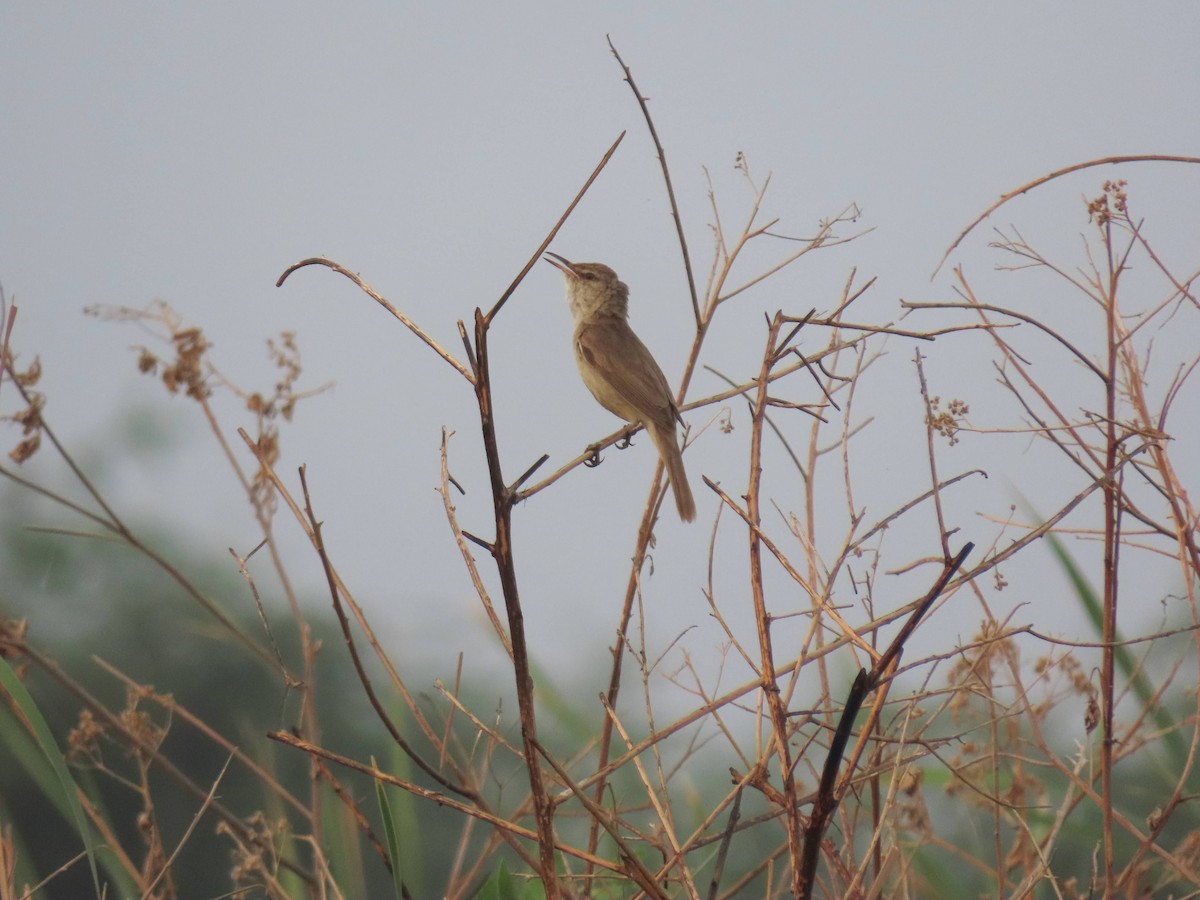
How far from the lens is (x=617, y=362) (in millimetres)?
4754

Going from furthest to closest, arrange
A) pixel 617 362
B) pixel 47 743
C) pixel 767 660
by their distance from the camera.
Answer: pixel 617 362 → pixel 47 743 → pixel 767 660

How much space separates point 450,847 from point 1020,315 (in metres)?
2.69

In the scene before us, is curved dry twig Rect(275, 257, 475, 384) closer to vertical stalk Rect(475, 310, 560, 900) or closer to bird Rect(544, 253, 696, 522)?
vertical stalk Rect(475, 310, 560, 900)

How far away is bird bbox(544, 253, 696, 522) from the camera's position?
4149 millimetres

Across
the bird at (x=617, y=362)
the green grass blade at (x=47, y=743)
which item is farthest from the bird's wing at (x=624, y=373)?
the green grass blade at (x=47, y=743)

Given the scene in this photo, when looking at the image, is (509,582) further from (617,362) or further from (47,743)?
(617,362)

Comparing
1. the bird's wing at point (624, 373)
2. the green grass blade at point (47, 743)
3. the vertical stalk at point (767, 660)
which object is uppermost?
the bird's wing at point (624, 373)

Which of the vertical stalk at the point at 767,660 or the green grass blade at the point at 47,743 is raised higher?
the vertical stalk at the point at 767,660

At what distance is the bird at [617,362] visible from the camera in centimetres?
415

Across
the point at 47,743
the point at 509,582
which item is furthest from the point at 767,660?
the point at 47,743

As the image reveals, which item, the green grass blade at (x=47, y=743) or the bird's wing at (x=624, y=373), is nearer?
the green grass blade at (x=47, y=743)

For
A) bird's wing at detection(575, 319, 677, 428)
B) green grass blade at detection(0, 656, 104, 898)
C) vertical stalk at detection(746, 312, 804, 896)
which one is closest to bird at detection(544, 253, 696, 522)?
bird's wing at detection(575, 319, 677, 428)

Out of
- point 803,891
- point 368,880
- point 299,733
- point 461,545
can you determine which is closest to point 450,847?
point 368,880

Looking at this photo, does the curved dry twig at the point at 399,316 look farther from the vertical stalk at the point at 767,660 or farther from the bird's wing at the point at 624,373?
the bird's wing at the point at 624,373
